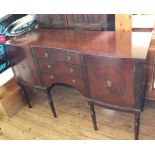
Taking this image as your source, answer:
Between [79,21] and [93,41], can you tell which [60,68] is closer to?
[93,41]

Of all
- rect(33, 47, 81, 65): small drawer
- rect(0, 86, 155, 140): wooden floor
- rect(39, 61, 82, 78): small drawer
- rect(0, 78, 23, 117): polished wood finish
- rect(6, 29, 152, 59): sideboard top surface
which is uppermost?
rect(6, 29, 152, 59): sideboard top surface

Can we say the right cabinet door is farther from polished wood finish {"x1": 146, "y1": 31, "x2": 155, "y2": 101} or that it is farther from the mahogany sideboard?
polished wood finish {"x1": 146, "y1": 31, "x2": 155, "y2": 101}

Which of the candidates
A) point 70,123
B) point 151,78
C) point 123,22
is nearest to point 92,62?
point 123,22

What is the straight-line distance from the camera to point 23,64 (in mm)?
1767

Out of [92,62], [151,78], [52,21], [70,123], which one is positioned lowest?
[70,123]

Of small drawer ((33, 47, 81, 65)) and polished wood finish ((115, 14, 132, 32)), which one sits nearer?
small drawer ((33, 47, 81, 65))

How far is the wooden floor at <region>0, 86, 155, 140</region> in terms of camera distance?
5.83ft

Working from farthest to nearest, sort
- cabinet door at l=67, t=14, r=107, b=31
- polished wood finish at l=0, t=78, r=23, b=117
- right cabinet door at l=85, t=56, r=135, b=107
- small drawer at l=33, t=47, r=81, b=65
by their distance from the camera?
polished wood finish at l=0, t=78, r=23, b=117 → cabinet door at l=67, t=14, r=107, b=31 → small drawer at l=33, t=47, r=81, b=65 → right cabinet door at l=85, t=56, r=135, b=107

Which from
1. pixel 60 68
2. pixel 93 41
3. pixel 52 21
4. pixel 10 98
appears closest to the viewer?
pixel 93 41

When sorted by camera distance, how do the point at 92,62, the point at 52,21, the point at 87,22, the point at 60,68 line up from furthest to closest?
the point at 52,21, the point at 87,22, the point at 60,68, the point at 92,62

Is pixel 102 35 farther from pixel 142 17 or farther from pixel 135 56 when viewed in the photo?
pixel 135 56

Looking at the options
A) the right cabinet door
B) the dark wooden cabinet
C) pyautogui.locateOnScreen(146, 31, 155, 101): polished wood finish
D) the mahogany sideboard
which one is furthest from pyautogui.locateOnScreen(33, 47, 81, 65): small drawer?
pyautogui.locateOnScreen(146, 31, 155, 101): polished wood finish

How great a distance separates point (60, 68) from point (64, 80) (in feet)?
0.37
